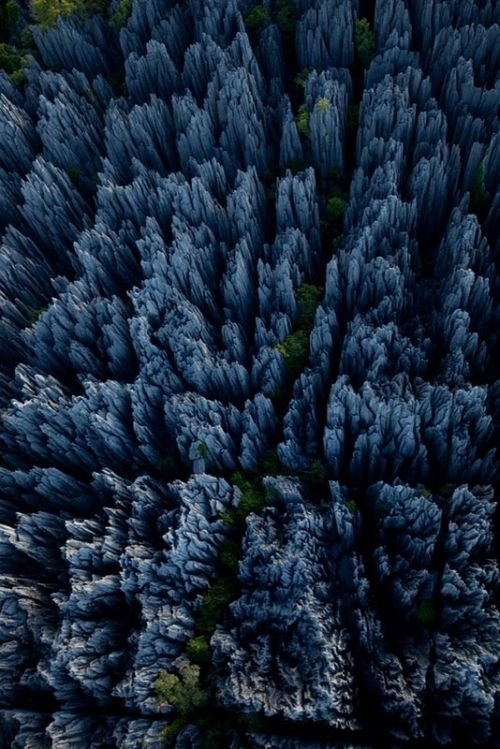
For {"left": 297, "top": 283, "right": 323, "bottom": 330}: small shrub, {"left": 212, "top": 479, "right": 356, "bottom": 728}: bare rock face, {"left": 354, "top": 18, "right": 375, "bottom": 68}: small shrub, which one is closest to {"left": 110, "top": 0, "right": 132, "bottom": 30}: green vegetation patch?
{"left": 354, "top": 18, "right": 375, "bottom": 68}: small shrub

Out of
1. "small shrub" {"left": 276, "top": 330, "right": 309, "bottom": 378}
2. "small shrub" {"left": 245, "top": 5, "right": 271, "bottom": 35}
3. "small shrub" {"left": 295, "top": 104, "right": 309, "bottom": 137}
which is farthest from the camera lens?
"small shrub" {"left": 245, "top": 5, "right": 271, "bottom": 35}

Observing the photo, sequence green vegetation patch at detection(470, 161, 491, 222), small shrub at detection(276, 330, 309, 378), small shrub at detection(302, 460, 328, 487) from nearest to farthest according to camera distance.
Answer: small shrub at detection(302, 460, 328, 487), small shrub at detection(276, 330, 309, 378), green vegetation patch at detection(470, 161, 491, 222)

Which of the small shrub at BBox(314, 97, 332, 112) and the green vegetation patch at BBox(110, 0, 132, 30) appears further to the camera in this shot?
the green vegetation patch at BBox(110, 0, 132, 30)

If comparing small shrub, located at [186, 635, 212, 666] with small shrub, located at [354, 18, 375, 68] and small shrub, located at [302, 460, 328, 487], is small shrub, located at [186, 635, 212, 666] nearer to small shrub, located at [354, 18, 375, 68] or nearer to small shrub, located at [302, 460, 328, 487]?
small shrub, located at [302, 460, 328, 487]

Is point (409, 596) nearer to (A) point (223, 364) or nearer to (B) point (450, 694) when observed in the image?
(B) point (450, 694)

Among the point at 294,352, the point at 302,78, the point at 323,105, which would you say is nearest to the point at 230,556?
the point at 294,352

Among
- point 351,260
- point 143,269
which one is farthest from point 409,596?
point 143,269
